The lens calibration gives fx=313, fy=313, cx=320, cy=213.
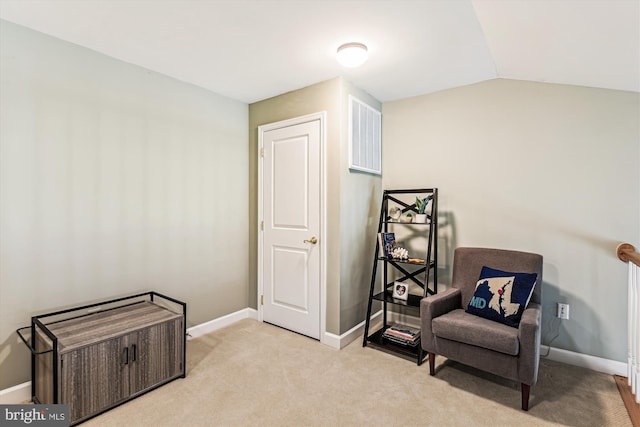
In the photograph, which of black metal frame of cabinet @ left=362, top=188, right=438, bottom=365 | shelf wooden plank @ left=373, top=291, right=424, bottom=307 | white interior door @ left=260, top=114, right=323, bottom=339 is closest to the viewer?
black metal frame of cabinet @ left=362, top=188, right=438, bottom=365

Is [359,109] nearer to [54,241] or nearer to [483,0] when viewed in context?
[483,0]

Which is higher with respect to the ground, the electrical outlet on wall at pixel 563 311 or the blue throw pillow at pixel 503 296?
the blue throw pillow at pixel 503 296

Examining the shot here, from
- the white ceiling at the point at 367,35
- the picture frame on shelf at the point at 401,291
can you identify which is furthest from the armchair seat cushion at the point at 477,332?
the white ceiling at the point at 367,35

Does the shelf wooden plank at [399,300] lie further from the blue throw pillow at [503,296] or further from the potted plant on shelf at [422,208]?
the potted plant on shelf at [422,208]

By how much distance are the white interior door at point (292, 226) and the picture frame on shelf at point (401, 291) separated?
2.31ft

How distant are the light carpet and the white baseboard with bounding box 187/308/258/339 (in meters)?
0.29

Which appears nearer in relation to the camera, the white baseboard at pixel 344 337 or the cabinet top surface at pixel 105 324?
the cabinet top surface at pixel 105 324

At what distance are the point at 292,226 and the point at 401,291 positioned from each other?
118 cm

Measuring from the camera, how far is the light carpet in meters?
1.80

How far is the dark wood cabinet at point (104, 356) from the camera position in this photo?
5.62 ft

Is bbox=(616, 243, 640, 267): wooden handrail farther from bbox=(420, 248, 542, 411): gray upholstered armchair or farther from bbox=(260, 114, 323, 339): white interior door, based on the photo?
bbox=(260, 114, 323, 339): white interior door

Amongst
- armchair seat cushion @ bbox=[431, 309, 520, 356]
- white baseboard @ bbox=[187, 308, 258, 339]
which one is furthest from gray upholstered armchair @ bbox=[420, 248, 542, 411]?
white baseboard @ bbox=[187, 308, 258, 339]

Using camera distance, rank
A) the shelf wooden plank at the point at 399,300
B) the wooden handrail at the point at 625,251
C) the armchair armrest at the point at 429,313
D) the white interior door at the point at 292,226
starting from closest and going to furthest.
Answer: the wooden handrail at the point at 625,251 → the armchair armrest at the point at 429,313 → the shelf wooden plank at the point at 399,300 → the white interior door at the point at 292,226

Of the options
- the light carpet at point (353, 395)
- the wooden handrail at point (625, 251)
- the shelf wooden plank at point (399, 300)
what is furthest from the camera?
the shelf wooden plank at point (399, 300)
